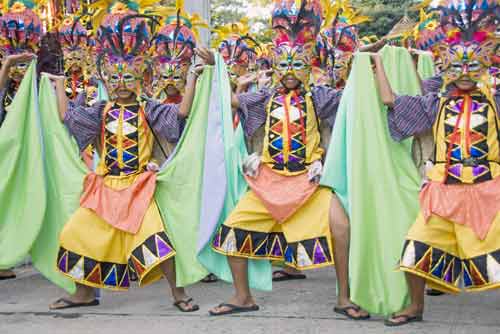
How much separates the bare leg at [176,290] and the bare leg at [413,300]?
1.41m

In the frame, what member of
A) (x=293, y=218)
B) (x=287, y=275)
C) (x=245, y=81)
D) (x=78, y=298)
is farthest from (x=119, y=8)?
(x=287, y=275)

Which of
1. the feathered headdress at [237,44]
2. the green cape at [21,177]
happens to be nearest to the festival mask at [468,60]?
the green cape at [21,177]

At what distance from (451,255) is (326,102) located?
138 cm

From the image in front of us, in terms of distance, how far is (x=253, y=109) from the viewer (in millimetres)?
6145

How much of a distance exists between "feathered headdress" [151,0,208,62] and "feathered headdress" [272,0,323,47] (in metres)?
0.97

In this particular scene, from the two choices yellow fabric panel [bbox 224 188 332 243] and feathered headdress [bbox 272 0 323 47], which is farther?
feathered headdress [bbox 272 0 323 47]

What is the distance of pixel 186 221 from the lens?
6055 millimetres

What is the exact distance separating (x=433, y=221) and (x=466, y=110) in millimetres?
718

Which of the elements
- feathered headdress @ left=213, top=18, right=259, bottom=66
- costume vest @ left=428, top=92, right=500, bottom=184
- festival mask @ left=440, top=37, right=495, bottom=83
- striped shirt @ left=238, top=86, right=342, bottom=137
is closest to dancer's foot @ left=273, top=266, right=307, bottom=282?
striped shirt @ left=238, top=86, right=342, bottom=137

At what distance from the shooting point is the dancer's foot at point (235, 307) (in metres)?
5.80

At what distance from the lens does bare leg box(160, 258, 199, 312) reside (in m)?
5.93

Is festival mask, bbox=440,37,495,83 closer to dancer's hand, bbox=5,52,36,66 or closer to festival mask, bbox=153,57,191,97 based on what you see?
festival mask, bbox=153,57,191,97

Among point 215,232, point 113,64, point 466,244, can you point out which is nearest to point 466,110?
point 466,244

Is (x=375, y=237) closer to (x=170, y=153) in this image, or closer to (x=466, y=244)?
(x=466, y=244)
